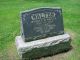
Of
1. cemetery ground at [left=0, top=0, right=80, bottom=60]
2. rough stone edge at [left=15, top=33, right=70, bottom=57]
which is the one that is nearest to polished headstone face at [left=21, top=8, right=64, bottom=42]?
rough stone edge at [left=15, top=33, right=70, bottom=57]

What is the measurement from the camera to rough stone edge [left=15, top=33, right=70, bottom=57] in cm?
668

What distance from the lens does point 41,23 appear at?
23.3 feet

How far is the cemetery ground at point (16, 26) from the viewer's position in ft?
23.6

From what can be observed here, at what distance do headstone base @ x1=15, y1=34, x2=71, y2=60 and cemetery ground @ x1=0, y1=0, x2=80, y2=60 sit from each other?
0.65 ft

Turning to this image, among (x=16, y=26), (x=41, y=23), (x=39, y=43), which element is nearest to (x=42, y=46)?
(x=39, y=43)

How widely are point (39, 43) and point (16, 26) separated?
3.38 meters

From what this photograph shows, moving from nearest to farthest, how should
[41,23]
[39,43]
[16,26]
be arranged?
[39,43]
[41,23]
[16,26]

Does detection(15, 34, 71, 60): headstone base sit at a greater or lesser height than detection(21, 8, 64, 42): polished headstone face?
lesser

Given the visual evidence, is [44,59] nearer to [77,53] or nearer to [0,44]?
[77,53]

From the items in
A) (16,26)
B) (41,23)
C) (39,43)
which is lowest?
(16,26)

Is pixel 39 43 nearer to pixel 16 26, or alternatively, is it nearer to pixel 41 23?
pixel 41 23

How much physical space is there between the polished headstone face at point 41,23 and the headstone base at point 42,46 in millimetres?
185

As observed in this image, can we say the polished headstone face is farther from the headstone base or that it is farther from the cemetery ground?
the cemetery ground

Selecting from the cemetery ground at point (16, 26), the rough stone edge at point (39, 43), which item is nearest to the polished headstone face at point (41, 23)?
the rough stone edge at point (39, 43)
